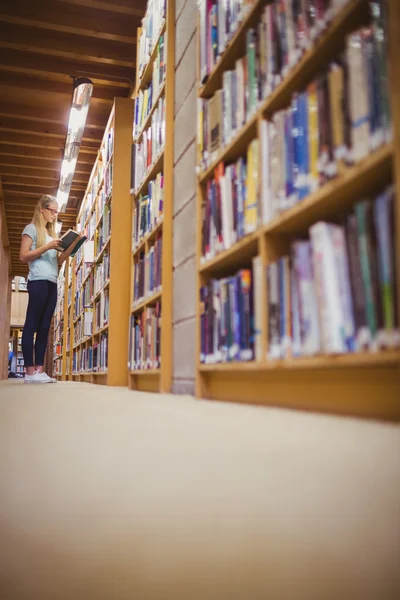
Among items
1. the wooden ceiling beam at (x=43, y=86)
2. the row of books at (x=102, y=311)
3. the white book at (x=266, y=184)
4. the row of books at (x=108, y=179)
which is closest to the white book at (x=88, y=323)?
the row of books at (x=102, y=311)

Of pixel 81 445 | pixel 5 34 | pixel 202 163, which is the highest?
pixel 5 34

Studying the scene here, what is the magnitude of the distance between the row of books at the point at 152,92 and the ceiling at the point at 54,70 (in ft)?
3.08

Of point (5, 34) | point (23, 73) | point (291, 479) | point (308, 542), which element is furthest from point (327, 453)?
point (23, 73)

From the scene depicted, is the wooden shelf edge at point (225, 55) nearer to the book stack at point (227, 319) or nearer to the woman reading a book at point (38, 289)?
the book stack at point (227, 319)

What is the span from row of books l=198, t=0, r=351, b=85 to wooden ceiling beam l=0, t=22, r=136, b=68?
9.02ft

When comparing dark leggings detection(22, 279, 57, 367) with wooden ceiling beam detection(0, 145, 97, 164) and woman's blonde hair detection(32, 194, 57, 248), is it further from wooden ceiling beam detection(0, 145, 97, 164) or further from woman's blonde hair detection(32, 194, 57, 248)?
wooden ceiling beam detection(0, 145, 97, 164)

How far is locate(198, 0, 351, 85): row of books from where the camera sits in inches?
51.9

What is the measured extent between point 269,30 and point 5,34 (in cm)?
355

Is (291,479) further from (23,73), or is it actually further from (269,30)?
(23,73)

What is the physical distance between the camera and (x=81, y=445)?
0.94m

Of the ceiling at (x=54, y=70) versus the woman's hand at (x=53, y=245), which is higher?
the ceiling at (x=54, y=70)

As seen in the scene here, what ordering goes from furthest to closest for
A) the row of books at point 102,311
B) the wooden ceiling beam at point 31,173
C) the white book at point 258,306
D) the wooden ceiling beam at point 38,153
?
1. the wooden ceiling beam at point 31,173
2. the wooden ceiling beam at point 38,153
3. the row of books at point 102,311
4. the white book at point 258,306

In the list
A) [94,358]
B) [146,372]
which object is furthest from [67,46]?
[146,372]

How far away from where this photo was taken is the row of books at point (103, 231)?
15.2ft
